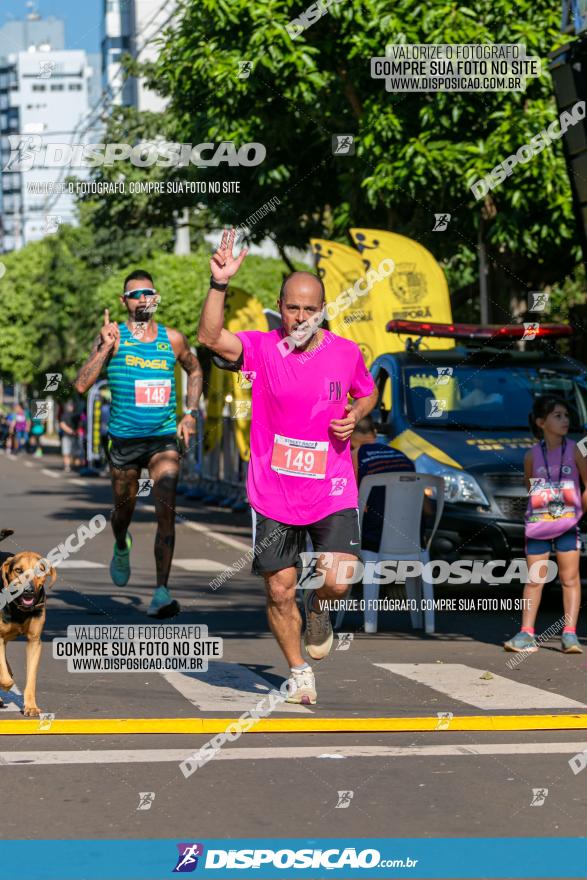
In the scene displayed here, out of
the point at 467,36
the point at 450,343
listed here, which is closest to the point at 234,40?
the point at 467,36

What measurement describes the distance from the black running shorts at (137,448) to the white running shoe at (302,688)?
352 centimetres

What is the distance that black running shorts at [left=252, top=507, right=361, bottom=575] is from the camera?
803 centimetres

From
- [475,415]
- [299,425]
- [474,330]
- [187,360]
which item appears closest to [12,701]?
[299,425]

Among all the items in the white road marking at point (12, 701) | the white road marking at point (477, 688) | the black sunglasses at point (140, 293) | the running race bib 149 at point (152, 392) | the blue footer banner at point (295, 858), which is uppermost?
the black sunglasses at point (140, 293)

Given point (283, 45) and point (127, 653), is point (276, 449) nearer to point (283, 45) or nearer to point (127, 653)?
point (127, 653)

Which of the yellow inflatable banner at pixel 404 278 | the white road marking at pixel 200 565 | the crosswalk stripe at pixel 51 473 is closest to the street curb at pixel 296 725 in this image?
the white road marking at pixel 200 565

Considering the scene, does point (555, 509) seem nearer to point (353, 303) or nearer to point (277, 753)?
point (277, 753)

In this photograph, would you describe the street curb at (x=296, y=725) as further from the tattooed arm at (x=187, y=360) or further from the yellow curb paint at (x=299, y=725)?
the tattooed arm at (x=187, y=360)

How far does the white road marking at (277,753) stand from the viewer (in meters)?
6.84

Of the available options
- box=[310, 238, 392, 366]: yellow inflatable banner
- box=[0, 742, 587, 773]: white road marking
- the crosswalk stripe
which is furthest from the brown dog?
the crosswalk stripe

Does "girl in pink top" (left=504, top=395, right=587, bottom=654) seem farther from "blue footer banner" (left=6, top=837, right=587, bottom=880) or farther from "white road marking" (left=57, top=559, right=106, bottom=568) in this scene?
"white road marking" (left=57, top=559, right=106, bottom=568)

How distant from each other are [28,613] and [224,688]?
4.06 feet

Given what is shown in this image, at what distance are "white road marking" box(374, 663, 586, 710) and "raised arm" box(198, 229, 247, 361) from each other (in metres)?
2.17

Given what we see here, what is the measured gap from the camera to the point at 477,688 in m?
8.84
